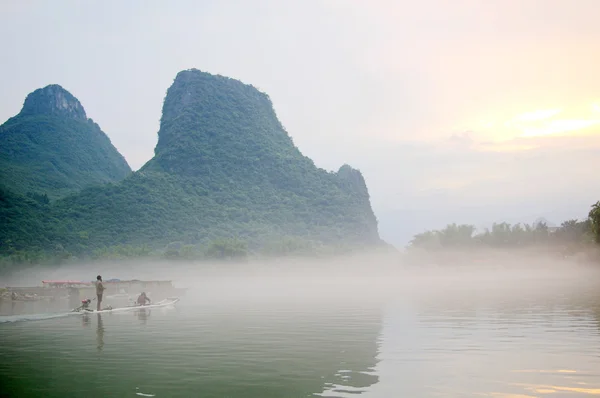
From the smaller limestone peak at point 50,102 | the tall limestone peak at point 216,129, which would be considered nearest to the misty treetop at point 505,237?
the tall limestone peak at point 216,129

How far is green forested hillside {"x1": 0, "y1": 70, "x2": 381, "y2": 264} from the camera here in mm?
98875

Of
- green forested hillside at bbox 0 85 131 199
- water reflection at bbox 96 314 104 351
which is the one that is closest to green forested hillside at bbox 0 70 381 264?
green forested hillside at bbox 0 85 131 199

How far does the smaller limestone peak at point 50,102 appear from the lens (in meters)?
167

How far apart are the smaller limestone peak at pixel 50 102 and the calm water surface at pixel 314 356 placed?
156886 mm

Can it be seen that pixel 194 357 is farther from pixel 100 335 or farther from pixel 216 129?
pixel 216 129

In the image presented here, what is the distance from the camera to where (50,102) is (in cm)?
16888

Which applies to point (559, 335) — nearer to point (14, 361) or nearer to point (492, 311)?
point (492, 311)

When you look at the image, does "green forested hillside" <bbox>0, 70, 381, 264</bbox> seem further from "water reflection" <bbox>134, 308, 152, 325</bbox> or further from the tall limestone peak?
"water reflection" <bbox>134, 308, 152, 325</bbox>

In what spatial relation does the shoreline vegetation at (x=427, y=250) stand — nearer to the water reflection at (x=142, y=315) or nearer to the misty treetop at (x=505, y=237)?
the misty treetop at (x=505, y=237)

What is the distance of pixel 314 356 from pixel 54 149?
149777mm

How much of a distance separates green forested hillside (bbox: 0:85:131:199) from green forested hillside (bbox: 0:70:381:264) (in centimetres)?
1678

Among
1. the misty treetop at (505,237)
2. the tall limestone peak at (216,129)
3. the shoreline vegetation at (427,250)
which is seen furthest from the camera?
the tall limestone peak at (216,129)

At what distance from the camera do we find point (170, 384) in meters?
11.8

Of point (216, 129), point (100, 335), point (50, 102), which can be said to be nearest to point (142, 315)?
point (100, 335)
